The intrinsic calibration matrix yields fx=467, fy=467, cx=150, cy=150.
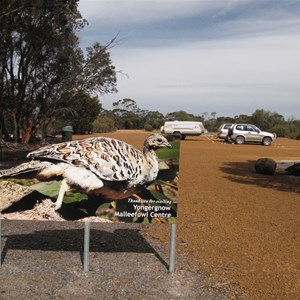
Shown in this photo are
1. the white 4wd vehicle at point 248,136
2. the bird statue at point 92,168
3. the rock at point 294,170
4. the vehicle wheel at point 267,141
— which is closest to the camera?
the bird statue at point 92,168

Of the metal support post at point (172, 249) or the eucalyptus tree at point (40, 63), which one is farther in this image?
the eucalyptus tree at point (40, 63)

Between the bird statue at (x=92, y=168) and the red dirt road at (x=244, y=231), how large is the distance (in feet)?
1.56

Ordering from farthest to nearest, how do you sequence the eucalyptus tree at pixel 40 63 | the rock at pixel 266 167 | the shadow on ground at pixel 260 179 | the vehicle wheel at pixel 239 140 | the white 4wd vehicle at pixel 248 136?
the vehicle wheel at pixel 239 140
the white 4wd vehicle at pixel 248 136
the eucalyptus tree at pixel 40 63
the rock at pixel 266 167
the shadow on ground at pixel 260 179

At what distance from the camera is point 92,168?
19.5 ft

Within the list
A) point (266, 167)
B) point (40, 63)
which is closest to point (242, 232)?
point (266, 167)

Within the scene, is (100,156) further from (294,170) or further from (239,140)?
(239,140)

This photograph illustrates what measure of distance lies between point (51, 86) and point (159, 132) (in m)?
23.8

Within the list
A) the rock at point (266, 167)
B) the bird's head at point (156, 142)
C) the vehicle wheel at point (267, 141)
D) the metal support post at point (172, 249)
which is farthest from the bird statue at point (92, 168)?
the vehicle wheel at point (267, 141)

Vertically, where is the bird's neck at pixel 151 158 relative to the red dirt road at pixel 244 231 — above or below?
above

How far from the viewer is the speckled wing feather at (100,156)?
19.5 ft

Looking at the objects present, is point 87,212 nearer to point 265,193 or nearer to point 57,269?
point 57,269

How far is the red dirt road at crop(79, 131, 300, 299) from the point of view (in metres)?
5.92

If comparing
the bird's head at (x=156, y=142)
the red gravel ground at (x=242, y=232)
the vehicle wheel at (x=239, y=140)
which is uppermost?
the bird's head at (x=156, y=142)

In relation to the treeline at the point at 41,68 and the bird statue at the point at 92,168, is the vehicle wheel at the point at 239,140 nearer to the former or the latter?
the treeline at the point at 41,68
